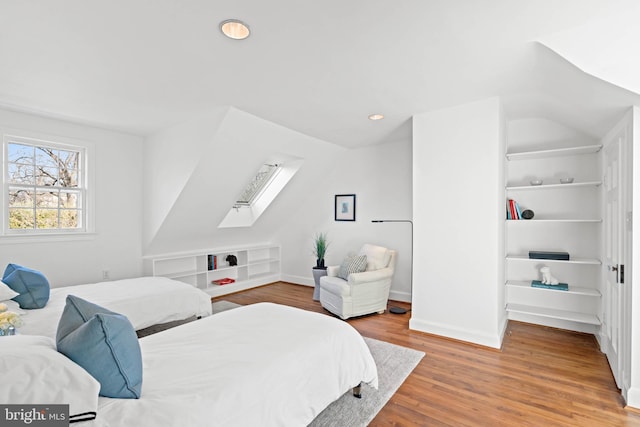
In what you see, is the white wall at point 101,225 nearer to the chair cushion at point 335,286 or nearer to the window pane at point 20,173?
the window pane at point 20,173

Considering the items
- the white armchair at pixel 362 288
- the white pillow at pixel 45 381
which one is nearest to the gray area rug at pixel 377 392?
the white armchair at pixel 362 288

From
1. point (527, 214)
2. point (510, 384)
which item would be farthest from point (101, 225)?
point (527, 214)

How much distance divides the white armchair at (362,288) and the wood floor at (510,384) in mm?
456

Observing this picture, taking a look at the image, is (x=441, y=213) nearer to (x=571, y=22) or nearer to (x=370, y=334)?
(x=370, y=334)

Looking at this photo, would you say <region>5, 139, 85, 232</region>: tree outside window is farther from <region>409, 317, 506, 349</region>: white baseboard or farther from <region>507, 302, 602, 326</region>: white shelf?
<region>507, 302, 602, 326</region>: white shelf

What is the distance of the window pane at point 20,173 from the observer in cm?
338

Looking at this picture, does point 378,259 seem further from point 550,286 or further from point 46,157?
point 46,157

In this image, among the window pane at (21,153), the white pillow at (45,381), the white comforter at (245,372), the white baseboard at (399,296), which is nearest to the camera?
the white pillow at (45,381)

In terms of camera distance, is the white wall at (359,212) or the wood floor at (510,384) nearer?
the wood floor at (510,384)

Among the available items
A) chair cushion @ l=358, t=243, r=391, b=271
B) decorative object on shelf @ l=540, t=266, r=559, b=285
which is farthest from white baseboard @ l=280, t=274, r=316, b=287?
decorative object on shelf @ l=540, t=266, r=559, b=285

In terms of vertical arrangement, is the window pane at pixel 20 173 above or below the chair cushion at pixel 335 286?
Result: above

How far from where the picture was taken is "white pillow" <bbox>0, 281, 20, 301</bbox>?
249cm

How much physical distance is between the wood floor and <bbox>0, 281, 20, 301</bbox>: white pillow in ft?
9.53

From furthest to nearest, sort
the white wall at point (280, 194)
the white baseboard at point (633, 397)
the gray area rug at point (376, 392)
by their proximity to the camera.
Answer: the white wall at point (280, 194) → the white baseboard at point (633, 397) → the gray area rug at point (376, 392)
